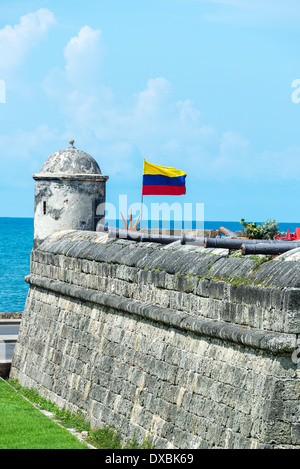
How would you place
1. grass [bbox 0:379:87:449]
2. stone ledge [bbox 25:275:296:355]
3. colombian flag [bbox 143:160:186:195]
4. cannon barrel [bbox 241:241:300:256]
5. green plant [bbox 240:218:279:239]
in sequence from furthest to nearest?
green plant [bbox 240:218:279:239], colombian flag [bbox 143:160:186:195], grass [bbox 0:379:87:449], cannon barrel [bbox 241:241:300:256], stone ledge [bbox 25:275:296:355]

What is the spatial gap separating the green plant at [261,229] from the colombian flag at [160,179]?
4.78 meters

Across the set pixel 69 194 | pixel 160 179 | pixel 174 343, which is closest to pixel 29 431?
pixel 174 343

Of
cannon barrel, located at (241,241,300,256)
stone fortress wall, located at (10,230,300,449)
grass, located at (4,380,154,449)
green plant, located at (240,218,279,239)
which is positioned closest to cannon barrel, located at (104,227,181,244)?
stone fortress wall, located at (10,230,300,449)

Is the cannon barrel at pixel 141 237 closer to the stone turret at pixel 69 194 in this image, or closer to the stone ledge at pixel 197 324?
the stone ledge at pixel 197 324

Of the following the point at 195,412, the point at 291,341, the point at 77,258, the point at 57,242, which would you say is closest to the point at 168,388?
the point at 195,412

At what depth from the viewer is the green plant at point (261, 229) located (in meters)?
19.6

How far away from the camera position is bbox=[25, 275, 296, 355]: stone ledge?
28.5ft

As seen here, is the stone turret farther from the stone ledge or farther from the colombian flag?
the colombian flag

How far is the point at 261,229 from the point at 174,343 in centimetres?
970

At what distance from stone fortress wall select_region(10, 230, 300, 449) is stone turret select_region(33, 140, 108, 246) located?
141cm

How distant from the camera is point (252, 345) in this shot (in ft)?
29.7

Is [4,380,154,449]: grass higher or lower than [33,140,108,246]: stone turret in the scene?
lower
